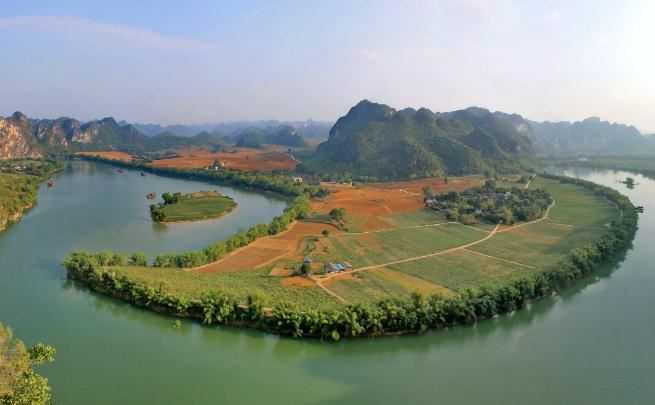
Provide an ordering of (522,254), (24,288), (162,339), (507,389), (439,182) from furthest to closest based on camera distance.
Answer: (439,182)
(522,254)
(24,288)
(162,339)
(507,389)

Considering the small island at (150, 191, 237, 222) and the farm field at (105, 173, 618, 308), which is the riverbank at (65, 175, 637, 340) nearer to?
the farm field at (105, 173, 618, 308)

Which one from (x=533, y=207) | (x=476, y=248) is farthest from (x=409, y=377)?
(x=533, y=207)

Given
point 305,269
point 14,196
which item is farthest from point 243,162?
point 305,269

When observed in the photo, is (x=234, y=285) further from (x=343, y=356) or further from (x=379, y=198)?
(x=379, y=198)

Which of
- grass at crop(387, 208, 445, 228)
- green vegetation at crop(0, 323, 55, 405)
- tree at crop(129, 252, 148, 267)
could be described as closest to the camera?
green vegetation at crop(0, 323, 55, 405)

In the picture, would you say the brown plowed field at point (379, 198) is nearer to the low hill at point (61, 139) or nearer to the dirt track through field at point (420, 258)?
the dirt track through field at point (420, 258)

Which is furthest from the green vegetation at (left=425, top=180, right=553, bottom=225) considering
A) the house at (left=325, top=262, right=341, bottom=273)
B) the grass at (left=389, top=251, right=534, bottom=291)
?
the house at (left=325, top=262, right=341, bottom=273)

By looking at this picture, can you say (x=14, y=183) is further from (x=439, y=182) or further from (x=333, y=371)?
(x=439, y=182)
